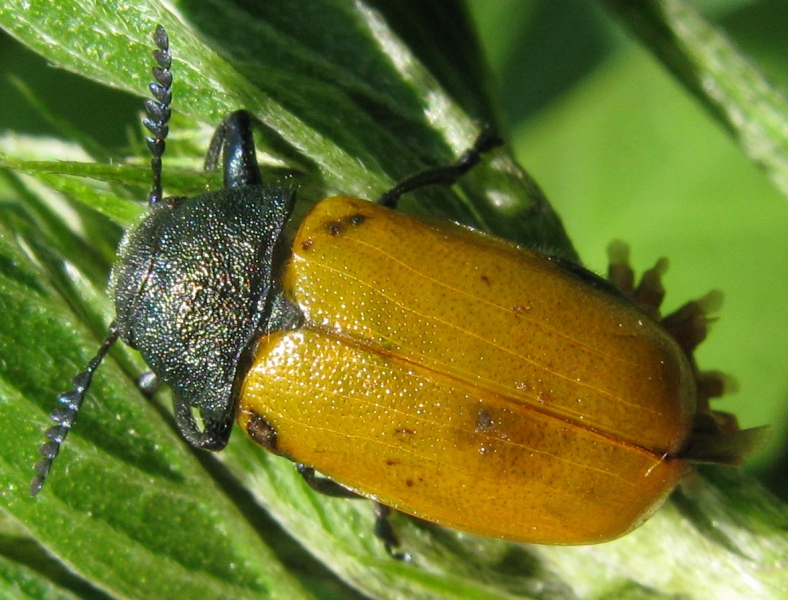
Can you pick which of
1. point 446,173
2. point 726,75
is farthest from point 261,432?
point 726,75

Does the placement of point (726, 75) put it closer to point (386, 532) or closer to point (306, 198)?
point (306, 198)

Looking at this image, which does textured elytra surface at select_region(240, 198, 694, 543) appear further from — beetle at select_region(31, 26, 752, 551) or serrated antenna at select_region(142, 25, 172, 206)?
serrated antenna at select_region(142, 25, 172, 206)

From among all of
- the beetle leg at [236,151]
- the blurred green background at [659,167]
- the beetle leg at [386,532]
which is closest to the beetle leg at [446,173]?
the beetle leg at [236,151]

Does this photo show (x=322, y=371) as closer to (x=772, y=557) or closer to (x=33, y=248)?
(x=33, y=248)

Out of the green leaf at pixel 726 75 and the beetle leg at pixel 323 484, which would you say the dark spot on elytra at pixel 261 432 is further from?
the green leaf at pixel 726 75

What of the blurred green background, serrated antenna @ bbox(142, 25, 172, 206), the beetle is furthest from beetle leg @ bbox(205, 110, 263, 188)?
the blurred green background
